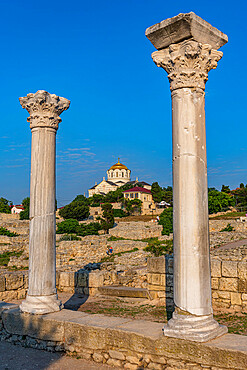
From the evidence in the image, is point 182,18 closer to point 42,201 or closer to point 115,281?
point 42,201

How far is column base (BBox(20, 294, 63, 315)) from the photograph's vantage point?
22.5ft

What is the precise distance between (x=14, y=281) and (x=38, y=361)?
627cm

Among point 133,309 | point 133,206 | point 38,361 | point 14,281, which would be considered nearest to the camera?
point 38,361

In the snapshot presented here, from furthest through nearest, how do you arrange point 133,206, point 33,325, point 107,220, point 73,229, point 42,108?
point 133,206 < point 107,220 < point 73,229 < point 42,108 < point 33,325

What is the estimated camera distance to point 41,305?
693 cm

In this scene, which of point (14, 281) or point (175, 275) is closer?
point (175, 275)

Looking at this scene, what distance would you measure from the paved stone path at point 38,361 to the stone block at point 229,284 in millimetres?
4676

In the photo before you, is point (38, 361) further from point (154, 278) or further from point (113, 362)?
point (154, 278)

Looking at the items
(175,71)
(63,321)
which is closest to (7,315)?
(63,321)

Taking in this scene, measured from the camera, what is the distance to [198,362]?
4.63 metres

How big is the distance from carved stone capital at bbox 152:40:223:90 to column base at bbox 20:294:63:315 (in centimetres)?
474

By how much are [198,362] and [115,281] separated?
897cm

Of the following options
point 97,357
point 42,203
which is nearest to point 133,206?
point 42,203

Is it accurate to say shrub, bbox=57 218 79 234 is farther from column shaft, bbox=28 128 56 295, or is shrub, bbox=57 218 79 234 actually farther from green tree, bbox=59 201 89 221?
column shaft, bbox=28 128 56 295
